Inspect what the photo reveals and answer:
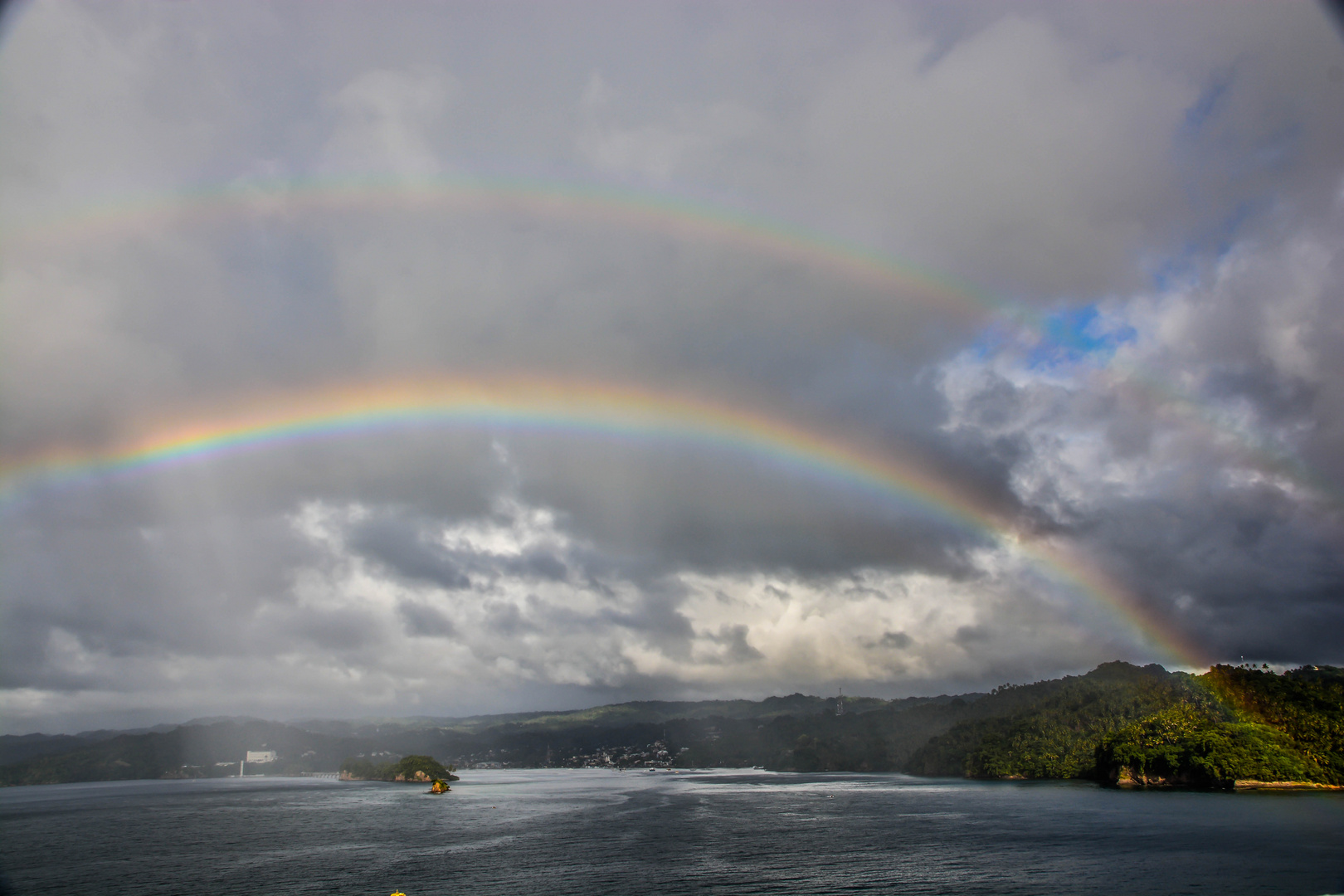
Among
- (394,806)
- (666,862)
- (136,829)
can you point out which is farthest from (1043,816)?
(136,829)

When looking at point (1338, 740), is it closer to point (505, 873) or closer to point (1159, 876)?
point (1159, 876)

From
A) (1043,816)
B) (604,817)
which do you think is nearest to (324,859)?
(604,817)

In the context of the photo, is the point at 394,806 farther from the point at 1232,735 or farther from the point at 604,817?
the point at 1232,735

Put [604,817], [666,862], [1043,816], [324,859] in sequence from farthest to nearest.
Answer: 1. [604,817]
2. [1043,816]
3. [324,859]
4. [666,862]

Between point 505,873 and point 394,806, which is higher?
point 505,873

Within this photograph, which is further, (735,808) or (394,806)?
(394,806)

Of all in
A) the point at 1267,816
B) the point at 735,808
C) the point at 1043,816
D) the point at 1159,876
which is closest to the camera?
the point at 1159,876
